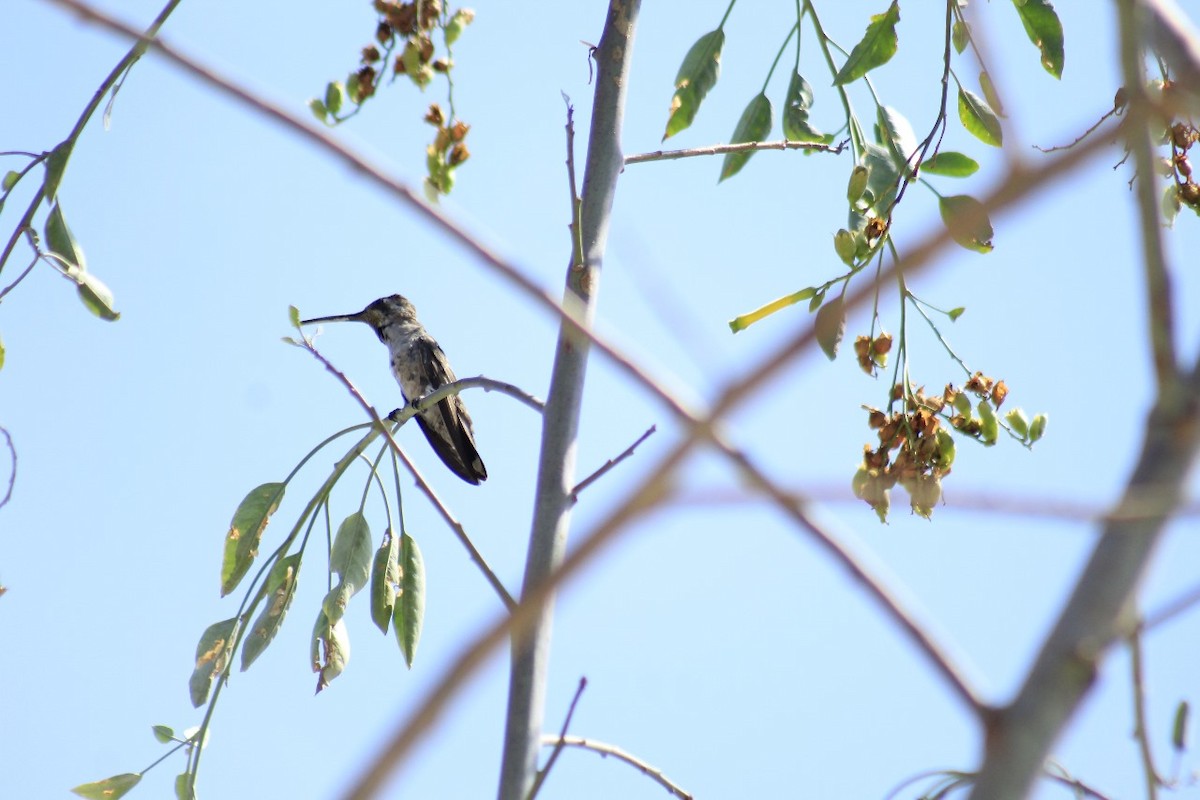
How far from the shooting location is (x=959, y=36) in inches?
115

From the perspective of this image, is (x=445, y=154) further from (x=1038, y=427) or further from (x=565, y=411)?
(x=1038, y=427)

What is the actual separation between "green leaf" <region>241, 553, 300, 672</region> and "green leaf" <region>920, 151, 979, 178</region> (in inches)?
68.8

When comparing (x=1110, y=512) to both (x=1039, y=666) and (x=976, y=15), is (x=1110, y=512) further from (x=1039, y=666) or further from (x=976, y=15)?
(x=976, y=15)

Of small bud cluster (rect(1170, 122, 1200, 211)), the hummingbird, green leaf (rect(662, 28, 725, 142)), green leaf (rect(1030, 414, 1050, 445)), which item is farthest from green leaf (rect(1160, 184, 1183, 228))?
the hummingbird

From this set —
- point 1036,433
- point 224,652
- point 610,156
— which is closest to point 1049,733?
point 610,156

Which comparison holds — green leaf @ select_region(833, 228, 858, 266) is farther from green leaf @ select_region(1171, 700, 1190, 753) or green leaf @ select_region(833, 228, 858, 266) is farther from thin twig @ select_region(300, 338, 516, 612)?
green leaf @ select_region(1171, 700, 1190, 753)

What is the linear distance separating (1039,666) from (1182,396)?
0.68ft

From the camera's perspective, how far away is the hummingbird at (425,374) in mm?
6916

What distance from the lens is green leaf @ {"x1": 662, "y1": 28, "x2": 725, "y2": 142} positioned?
3188mm

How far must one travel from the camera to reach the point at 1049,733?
852mm

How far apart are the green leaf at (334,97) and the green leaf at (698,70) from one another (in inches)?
42.1

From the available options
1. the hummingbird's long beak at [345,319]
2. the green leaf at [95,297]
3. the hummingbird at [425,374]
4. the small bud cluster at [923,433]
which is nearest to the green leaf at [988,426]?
the small bud cluster at [923,433]

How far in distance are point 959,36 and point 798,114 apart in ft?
1.53

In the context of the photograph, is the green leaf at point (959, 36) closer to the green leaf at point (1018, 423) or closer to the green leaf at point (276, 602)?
the green leaf at point (1018, 423)
